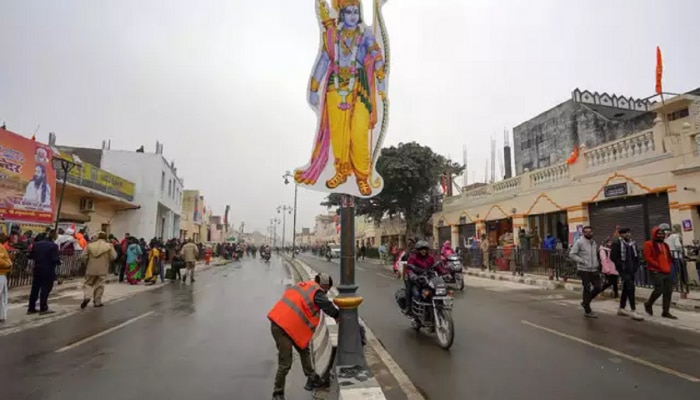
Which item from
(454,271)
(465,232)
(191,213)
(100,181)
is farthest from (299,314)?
(191,213)

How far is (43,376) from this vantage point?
4.74 meters

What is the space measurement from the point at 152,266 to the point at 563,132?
26358 millimetres

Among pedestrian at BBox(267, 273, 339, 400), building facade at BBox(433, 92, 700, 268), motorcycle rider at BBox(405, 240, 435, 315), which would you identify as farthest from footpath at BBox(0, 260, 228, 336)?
building facade at BBox(433, 92, 700, 268)

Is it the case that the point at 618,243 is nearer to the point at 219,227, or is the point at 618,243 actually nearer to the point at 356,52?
the point at 356,52

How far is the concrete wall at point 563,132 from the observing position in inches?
933

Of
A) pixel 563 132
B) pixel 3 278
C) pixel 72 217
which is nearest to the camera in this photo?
pixel 3 278

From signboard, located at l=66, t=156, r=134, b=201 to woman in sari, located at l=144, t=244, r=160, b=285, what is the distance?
720cm

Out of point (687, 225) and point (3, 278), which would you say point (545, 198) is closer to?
point (687, 225)

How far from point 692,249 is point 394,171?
1890cm

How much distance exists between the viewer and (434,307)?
6328 mm

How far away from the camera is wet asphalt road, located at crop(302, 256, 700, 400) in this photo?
4207 millimetres

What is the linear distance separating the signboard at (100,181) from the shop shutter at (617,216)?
23822 millimetres

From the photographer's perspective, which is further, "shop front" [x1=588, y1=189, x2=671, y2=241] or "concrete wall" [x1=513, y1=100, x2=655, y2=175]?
"concrete wall" [x1=513, y1=100, x2=655, y2=175]

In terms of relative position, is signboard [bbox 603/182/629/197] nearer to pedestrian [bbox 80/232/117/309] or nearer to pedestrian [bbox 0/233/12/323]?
pedestrian [bbox 80/232/117/309]
